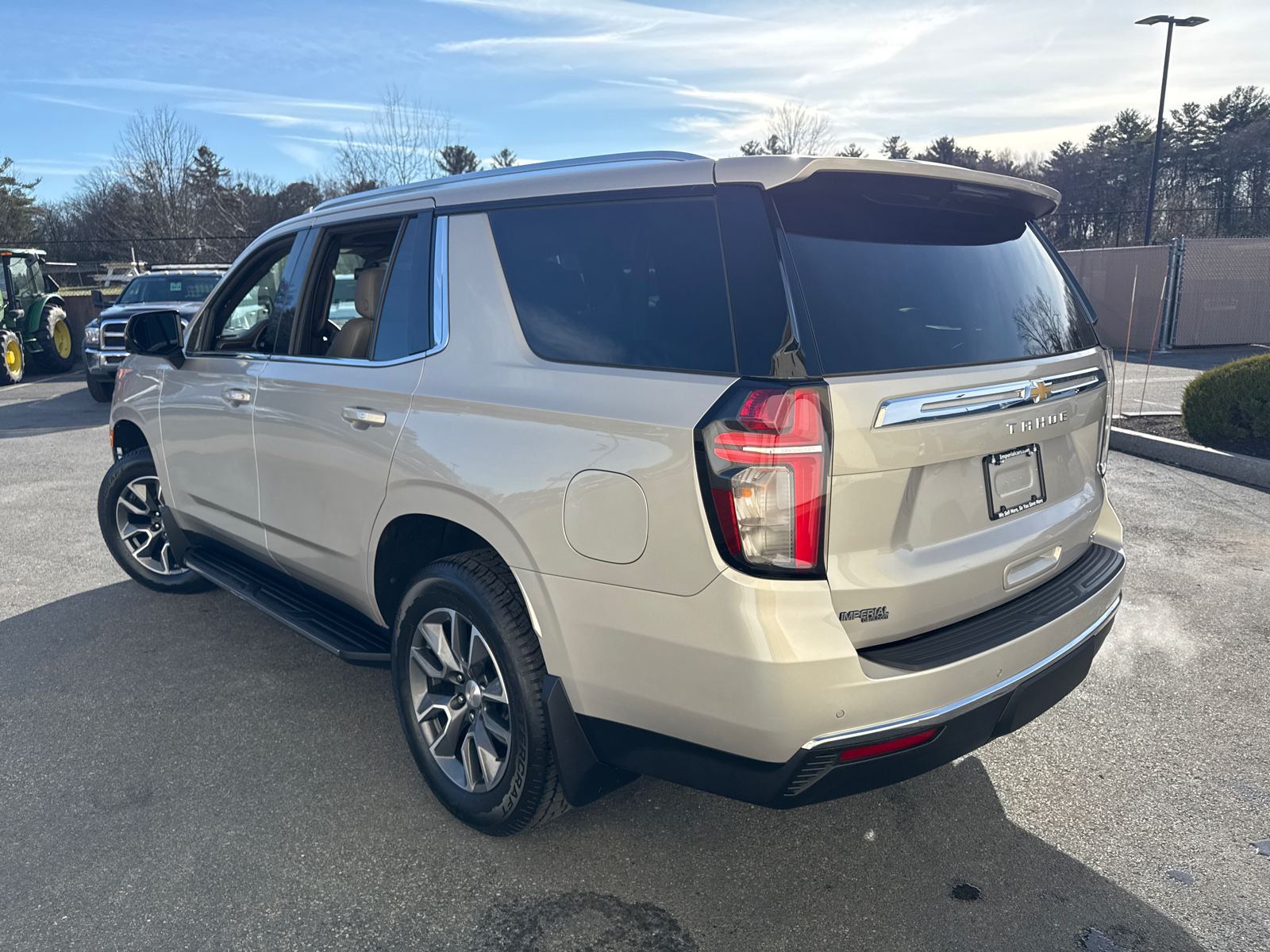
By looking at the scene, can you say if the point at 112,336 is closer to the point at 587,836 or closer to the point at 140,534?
the point at 140,534

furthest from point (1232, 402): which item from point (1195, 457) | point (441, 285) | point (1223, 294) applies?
point (1223, 294)

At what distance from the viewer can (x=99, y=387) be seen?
13.9 m

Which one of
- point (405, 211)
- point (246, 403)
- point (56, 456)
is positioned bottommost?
point (56, 456)

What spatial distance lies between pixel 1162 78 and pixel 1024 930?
92.0ft

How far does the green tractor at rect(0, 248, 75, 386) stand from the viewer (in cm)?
1684

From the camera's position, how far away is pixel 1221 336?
62.4 feet

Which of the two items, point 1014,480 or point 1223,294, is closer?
point 1014,480

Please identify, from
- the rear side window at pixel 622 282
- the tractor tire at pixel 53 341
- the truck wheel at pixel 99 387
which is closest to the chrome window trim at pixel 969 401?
the rear side window at pixel 622 282

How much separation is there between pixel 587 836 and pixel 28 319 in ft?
62.7

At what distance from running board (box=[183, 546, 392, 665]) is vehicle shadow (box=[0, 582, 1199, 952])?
16.9 inches

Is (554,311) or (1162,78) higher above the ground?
(1162,78)

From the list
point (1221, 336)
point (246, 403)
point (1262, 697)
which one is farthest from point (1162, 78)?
point (246, 403)

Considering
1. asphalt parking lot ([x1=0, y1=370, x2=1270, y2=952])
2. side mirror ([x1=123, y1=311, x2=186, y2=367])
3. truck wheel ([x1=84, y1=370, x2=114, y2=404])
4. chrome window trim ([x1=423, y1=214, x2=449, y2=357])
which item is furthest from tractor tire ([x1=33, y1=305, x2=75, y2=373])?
chrome window trim ([x1=423, y1=214, x2=449, y2=357])

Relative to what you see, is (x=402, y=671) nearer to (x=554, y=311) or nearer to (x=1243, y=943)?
(x=554, y=311)
